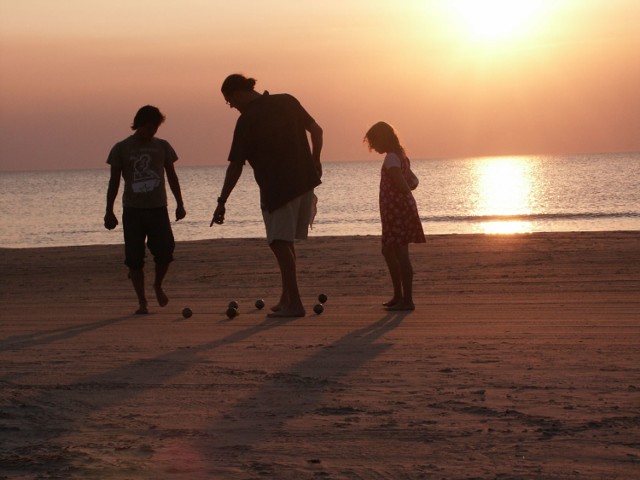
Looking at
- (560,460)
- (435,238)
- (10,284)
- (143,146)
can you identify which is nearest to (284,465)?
(560,460)

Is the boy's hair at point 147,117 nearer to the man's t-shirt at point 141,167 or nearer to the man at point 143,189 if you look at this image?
the man at point 143,189

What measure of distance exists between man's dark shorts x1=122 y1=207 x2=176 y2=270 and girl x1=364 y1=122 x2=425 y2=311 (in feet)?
6.32

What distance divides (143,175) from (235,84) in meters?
1.36

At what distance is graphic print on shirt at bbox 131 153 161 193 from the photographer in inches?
369

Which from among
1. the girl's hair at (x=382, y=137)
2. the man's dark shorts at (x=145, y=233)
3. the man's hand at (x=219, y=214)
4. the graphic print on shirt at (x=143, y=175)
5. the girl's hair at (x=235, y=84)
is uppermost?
the girl's hair at (x=235, y=84)

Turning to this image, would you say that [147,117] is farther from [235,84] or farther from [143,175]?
[235,84]

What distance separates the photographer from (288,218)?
871 cm

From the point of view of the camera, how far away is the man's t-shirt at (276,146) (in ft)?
28.2

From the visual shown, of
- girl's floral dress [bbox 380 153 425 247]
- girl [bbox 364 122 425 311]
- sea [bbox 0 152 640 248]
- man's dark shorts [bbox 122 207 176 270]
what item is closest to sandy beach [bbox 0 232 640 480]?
girl [bbox 364 122 425 311]

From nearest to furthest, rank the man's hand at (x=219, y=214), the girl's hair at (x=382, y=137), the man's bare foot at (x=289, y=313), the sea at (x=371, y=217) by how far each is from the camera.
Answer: the man's hand at (x=219, y=214)
the man's bare foot at (x=289, y=313)
the girl's hair at (x=382, y=137)
the sea at (x=371, y=217)

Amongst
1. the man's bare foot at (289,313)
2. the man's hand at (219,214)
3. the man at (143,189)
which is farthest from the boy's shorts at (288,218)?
the man at (143,189)

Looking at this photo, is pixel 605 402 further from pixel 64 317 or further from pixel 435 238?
pixel 435 238

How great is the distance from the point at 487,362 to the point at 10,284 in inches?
347

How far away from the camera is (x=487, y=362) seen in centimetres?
632
